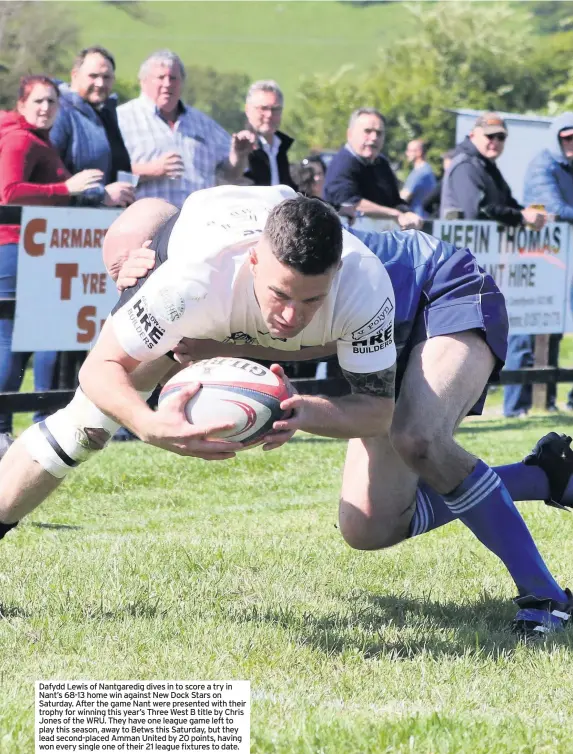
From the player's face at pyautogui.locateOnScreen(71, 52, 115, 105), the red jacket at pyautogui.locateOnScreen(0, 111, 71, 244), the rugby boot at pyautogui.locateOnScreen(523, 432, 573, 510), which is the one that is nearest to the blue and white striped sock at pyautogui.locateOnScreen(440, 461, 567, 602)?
the rugby boot at pyautogui.locateOnScreen(523, 432, 573, 510)

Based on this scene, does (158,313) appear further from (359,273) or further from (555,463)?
(555,463)

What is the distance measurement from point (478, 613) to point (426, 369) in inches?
45.7

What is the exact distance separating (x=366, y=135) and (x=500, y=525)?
6422 mm

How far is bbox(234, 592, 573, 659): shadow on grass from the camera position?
468 cm

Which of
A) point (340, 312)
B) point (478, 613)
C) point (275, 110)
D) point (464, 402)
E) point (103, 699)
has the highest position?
point (275, 110)

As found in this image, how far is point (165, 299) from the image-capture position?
4176 millimetres

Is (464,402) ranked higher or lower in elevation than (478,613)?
higher

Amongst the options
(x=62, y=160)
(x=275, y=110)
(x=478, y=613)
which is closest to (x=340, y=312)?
(x=478, y=613)

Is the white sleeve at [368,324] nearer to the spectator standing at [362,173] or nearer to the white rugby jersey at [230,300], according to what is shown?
the white rugby jersey at [230,300]

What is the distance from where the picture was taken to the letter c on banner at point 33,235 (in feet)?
27.8

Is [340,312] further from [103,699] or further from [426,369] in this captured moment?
[103,699]
